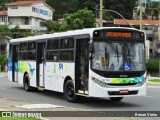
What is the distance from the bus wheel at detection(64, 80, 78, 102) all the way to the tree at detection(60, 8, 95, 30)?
52.4 meters

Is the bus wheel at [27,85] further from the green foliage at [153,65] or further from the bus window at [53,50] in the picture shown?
the green foliage at [153,65]

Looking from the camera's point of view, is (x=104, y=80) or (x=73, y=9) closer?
(x=104, y=80)

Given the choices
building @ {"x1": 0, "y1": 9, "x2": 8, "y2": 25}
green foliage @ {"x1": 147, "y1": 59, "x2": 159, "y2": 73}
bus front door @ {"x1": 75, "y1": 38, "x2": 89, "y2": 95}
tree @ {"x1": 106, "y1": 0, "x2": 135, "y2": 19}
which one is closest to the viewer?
bus front door @ {"x1": 75, "y1": 38, "x2": 89, "y2": 95}

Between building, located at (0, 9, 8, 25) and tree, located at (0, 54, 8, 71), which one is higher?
building, located at (0, 9, 8, 25)

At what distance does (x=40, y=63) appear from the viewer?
2269 centimetres

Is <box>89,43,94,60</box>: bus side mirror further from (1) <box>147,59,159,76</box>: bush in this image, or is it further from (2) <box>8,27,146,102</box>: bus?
(1) <box>147,59,159,76</box>: bush

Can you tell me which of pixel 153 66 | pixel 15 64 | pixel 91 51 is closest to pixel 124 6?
pixel 153 66

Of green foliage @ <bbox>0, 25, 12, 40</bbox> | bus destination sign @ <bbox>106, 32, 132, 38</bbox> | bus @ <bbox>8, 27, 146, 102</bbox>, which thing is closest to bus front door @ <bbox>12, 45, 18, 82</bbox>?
bus @ <bbox>8, 27, 146, 102</bbox>

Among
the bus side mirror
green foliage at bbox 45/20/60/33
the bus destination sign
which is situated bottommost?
the bus side mirror

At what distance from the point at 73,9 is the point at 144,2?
17.5 metres

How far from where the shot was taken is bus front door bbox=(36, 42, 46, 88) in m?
22.3

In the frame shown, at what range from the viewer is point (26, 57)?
25.0 m

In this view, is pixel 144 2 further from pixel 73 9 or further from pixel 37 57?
pixel 37 57

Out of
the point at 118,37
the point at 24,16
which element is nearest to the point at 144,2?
the point at 24,16
